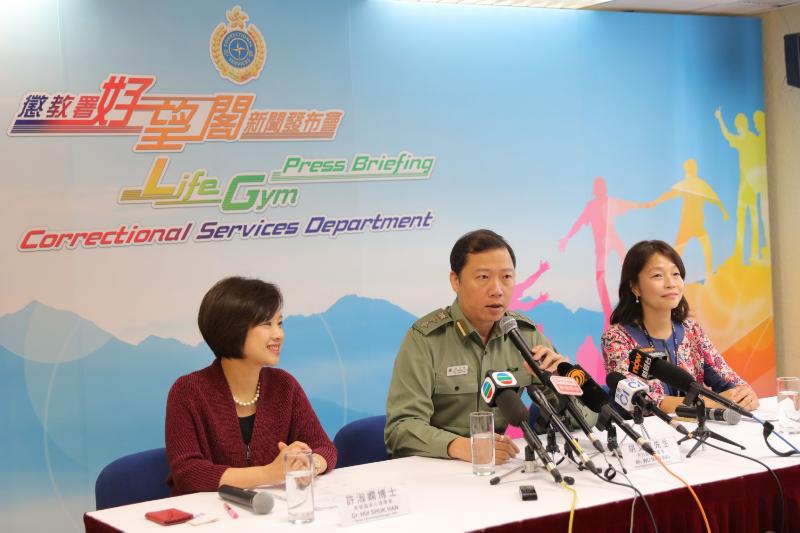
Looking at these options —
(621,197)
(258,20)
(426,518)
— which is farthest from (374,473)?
(621,197)

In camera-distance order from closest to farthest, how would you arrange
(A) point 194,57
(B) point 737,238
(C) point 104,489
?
(C) point 104,489, (A) point 194,57, (B) point 737,238

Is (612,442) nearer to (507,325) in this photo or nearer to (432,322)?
(507,325)

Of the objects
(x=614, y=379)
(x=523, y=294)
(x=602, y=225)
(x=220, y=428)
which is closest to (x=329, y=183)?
(x=523, y=294)

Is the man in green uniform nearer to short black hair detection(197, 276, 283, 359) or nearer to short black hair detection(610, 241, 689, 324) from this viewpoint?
short black hair detection(197, 276, 283, 359)

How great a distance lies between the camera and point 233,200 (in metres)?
4.65

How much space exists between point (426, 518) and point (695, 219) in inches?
170

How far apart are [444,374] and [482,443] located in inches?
21.5

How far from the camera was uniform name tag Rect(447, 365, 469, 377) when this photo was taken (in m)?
3.27

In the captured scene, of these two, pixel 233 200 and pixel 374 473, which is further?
pixel 233 200

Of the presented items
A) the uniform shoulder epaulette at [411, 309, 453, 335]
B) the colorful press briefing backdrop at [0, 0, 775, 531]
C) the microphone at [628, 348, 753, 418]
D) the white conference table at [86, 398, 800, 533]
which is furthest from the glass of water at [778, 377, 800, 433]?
the colorful press briefing backdrop at [0, 0, 775, 531]

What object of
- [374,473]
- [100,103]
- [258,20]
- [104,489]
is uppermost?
[258,20]

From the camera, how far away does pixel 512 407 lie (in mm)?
2617

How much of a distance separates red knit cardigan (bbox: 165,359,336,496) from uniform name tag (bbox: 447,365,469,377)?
0.51m

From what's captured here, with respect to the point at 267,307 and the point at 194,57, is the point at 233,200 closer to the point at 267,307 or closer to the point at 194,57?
the point at 194,57
